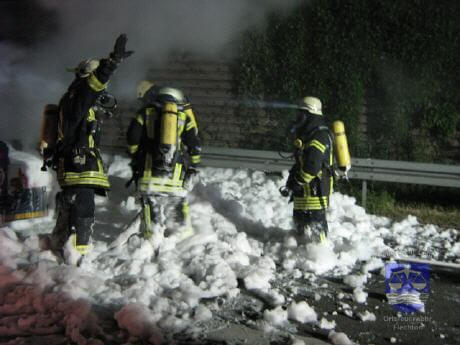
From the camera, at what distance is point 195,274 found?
430 cm

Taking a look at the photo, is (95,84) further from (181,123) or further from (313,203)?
(313,203)

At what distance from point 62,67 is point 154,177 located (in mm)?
5801

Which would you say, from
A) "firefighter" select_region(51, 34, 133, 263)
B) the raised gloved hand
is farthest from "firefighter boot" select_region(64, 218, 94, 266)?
the raised gloved hand

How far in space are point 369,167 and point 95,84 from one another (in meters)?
4.61

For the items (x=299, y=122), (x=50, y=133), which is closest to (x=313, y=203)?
(x=299, y=122)

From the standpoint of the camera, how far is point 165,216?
496 cm

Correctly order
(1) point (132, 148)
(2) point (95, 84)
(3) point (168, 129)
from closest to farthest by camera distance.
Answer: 1. (2) point (95, 84)
2. (3) point (168, 129)
3. (1) point (132, 148)

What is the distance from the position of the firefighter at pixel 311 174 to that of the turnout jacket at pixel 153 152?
123cm

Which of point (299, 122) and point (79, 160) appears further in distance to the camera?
point (299, 122)

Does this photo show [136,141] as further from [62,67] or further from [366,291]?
[62,67]

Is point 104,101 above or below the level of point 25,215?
above

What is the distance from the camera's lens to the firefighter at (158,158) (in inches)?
187

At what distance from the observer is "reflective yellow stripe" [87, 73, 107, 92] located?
13.7ft

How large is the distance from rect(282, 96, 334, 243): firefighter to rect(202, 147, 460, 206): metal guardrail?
7.56 feet
